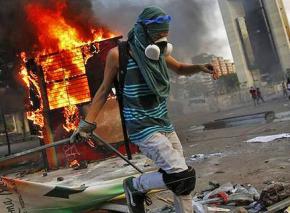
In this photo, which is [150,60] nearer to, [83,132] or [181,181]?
[83,132]

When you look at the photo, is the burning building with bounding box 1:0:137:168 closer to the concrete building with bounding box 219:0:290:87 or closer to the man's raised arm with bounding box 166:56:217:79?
the man's raised arm with bounding box 166:56:217:79

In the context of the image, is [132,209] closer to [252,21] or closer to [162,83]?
[162,83]

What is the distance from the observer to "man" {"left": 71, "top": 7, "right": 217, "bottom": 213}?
100 inches

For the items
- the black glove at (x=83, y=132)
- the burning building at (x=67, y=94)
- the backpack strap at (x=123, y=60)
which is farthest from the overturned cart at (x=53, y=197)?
the burning building at (x=67, y=94)

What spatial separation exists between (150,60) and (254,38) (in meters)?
42.4

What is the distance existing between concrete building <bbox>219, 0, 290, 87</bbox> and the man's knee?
39293 millimetres

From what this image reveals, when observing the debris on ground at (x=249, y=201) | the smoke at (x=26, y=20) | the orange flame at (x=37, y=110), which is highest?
the smoke at (x=26, y=20)

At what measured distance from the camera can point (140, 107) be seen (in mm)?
2672

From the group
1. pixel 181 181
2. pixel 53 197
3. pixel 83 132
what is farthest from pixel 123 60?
pixel 53 197

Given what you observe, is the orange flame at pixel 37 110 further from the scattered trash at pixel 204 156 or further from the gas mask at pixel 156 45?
the gas mask at pixel 156 45

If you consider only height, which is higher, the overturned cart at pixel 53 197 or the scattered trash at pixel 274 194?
the overturned cart at pixel 53 197

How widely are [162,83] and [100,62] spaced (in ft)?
32.1

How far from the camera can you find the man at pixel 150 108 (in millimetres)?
2549

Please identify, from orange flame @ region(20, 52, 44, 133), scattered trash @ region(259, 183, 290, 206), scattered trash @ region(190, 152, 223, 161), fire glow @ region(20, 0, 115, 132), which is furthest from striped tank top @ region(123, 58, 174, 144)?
orange flame @ region(20, 52, 44, 133)
